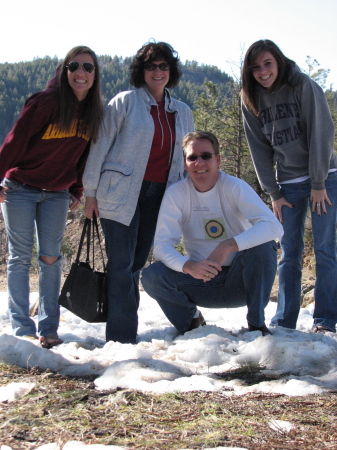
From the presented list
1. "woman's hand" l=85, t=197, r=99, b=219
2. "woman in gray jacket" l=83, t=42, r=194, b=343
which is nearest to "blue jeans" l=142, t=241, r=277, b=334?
"woman in gray jacket" l=83, t=42, r=194, b=343

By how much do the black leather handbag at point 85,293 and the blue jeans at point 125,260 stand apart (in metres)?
0.07

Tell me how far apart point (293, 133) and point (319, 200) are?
0.58 meters

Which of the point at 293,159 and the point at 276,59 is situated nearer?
the point at 276,59

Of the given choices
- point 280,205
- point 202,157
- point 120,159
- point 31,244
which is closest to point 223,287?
point 280,205

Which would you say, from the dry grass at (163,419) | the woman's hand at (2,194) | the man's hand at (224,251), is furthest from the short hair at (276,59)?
the dry grass at (163,419)

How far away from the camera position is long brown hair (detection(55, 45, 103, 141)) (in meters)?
3.80

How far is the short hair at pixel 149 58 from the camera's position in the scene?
4070 mm

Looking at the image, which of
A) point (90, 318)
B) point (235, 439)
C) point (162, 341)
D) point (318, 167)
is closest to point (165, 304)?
point (162, 341)

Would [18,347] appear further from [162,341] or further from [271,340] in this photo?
[271,340]

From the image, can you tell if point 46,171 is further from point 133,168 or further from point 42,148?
point 133,168

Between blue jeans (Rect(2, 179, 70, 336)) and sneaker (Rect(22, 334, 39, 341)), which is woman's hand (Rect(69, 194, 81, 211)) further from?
sneaker (Rect(22, 334, 39, 341))

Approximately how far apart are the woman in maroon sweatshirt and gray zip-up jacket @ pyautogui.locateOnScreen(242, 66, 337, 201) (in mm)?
1347

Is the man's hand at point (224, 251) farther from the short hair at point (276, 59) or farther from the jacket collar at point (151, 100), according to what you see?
the short hair at point (276, 59)

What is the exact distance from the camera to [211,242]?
407cm
